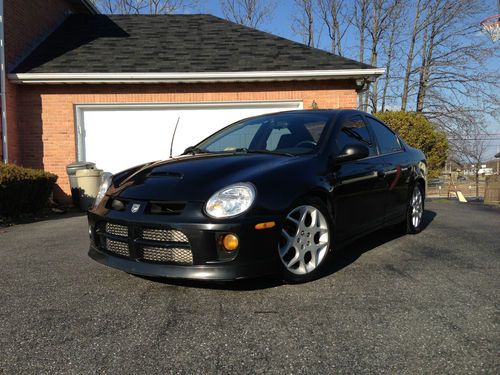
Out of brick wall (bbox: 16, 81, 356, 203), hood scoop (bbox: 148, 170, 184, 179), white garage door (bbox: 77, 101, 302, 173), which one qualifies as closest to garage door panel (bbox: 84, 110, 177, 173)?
white garage door (bbox: 77, 101, 302, 173)

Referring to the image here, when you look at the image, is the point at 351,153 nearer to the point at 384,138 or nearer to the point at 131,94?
the point at 384,138

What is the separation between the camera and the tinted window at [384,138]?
466 cm

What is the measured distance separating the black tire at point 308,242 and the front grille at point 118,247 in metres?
1.10

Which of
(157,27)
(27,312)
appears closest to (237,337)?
(27,312)

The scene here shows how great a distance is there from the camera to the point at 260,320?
8.64 feet

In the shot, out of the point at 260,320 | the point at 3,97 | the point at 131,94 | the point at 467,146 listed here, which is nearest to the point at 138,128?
the point at 131,94

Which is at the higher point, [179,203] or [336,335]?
[179,203]

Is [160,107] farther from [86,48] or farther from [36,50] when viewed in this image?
[36,50]

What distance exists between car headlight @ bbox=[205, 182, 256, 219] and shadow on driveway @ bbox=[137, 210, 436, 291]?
603 millimetres

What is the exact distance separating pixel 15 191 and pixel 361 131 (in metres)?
5.90

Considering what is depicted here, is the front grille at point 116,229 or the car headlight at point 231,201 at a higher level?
the car headlight at point 231,201

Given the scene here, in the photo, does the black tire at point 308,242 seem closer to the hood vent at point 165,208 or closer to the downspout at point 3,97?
the hood vent at point 165,208

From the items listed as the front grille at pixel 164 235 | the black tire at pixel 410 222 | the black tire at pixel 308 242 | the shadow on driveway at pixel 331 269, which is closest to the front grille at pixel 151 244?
the front grille at pixel 164 235

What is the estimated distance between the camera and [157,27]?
40.2ft
